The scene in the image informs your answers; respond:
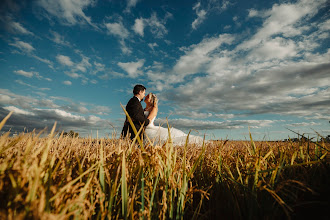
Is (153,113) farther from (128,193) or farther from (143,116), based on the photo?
(128,193)

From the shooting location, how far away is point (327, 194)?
913 mm

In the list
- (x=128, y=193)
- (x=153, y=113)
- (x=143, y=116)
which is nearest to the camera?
(x=128, y=193)

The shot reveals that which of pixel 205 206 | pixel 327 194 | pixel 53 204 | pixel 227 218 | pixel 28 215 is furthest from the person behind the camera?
pixel 205 206

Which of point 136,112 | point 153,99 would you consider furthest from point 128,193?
point 153,99

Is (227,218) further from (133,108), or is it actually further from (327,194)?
(133,108)

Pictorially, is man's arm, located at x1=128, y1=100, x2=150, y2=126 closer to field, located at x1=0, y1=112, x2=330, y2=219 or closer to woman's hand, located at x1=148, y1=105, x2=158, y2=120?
woman's hand, located at x1=148, y1=105, x2=158, y2=120

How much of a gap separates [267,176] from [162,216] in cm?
84

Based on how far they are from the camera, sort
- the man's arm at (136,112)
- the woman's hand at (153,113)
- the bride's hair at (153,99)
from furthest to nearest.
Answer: the bride's hair at (153,99)
the woman's hand at (153,113)
the man's arm at (136,112)

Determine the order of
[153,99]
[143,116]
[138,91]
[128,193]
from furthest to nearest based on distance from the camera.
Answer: [153,99]
[138,91]
[143,116]
[128,193]

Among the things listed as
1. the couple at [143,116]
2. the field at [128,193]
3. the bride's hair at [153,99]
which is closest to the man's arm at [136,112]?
the couple at [143,116]

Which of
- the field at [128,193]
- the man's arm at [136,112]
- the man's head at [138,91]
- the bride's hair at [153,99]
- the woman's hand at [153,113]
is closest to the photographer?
the field at [128,193]

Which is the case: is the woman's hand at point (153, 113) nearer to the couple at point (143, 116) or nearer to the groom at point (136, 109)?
the couple at point (143, 116)

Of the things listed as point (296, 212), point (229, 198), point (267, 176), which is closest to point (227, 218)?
point (229, 198)

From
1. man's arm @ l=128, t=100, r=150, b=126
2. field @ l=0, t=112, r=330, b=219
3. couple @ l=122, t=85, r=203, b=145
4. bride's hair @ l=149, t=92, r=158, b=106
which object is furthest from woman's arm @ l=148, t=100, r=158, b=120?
field @ l=0, t=112, r=330, b=219
